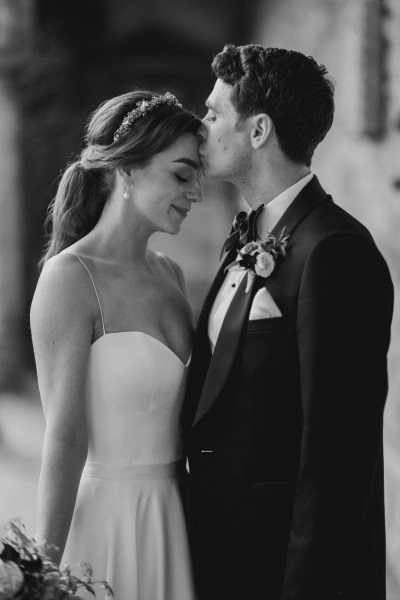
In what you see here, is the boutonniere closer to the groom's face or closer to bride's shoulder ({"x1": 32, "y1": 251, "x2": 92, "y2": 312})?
the groom's face

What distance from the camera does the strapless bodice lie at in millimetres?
2410

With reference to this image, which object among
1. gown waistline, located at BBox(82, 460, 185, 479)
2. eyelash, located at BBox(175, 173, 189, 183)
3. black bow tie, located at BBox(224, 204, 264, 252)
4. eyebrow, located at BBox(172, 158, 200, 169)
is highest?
eyebrow, located at BBox(172, 158, 200, 169)

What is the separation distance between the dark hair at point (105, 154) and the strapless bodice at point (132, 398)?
475 millimetres

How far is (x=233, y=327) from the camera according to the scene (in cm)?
220

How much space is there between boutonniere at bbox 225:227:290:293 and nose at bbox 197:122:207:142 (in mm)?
422

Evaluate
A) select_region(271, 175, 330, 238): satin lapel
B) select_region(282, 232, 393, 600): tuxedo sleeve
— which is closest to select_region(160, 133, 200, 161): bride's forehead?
select_region(271, 175, 330, 238): satin lapel

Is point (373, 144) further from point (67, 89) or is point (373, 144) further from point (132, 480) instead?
point (67, 89)

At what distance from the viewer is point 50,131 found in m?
10.1

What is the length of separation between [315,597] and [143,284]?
1058mm

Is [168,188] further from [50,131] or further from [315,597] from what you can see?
[50,131]

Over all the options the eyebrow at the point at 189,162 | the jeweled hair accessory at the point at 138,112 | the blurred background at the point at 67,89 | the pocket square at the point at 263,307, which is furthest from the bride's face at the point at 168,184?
the blurred background at the point at 67,89

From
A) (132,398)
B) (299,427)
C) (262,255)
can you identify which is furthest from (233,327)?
(132,398)

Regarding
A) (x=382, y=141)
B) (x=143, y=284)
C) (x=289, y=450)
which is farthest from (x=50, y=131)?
(x=289, y=450)

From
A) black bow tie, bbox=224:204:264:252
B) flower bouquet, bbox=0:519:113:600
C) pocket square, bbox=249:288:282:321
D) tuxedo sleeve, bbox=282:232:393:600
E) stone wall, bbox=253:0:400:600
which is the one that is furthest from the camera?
stone wall, bbox=253:0:400:600
